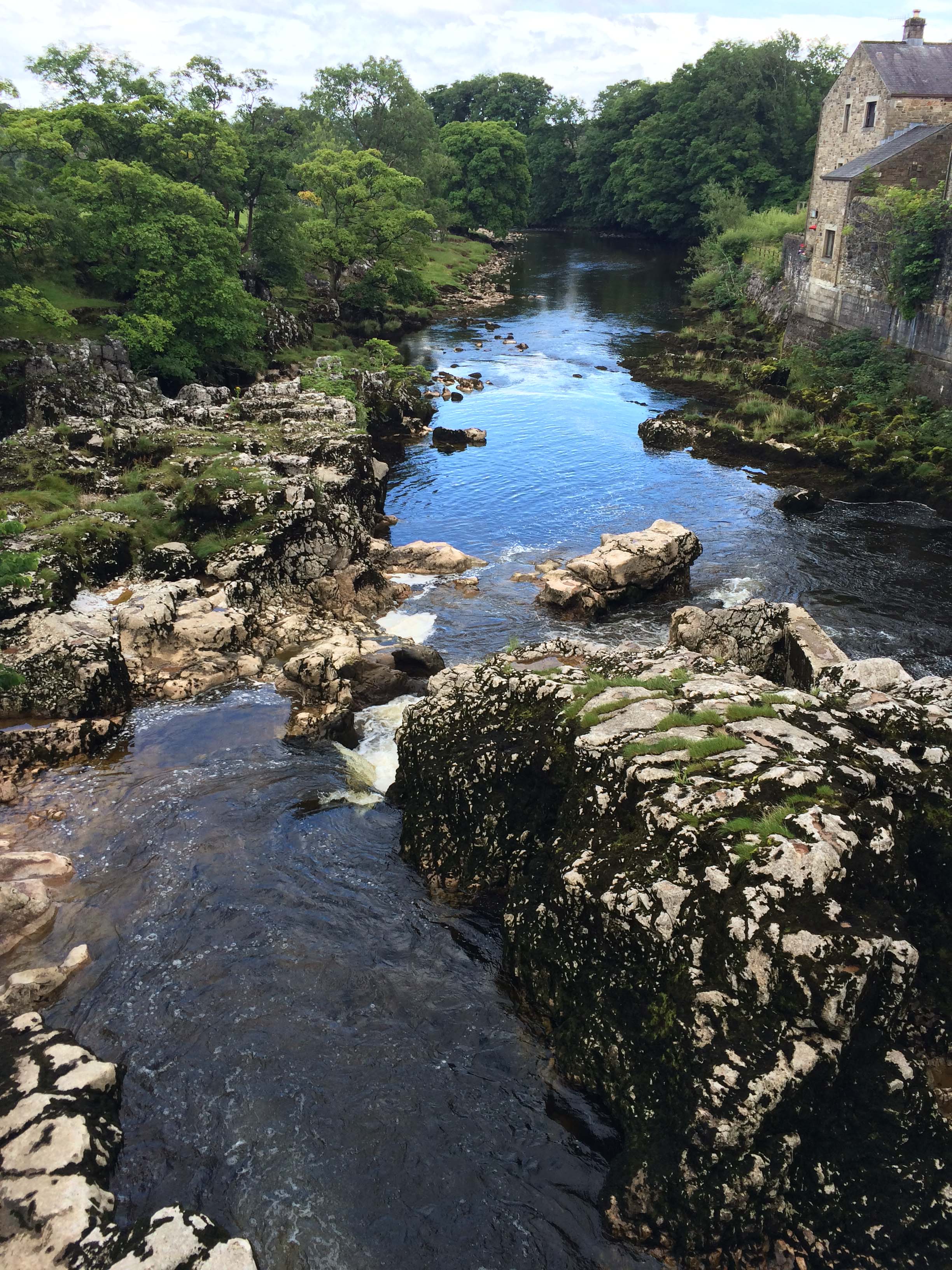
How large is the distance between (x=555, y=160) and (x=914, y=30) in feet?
259

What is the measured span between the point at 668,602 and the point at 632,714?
46.0ft

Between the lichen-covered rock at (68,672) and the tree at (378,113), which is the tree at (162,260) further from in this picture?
the tree at (378,113)

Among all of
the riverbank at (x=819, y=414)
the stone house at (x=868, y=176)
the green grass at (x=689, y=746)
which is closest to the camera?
the green grass at (x=689, y=746)

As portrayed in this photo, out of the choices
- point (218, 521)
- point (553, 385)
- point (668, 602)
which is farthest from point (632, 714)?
point (553, 385)

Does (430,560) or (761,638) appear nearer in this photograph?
(761,638)

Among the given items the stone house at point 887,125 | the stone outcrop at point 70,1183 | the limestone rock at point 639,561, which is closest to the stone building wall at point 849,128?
the stone house at point 887,125

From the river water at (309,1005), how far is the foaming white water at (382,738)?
0.16 meters

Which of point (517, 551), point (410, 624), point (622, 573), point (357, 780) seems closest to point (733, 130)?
point (517, 551)

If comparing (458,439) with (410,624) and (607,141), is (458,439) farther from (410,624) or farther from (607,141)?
(607,141)

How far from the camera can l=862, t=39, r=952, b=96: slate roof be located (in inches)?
1967

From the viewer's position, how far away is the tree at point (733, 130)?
294 ft

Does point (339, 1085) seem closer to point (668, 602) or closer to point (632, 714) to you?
point (632, 714)

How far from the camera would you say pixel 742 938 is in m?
9.14

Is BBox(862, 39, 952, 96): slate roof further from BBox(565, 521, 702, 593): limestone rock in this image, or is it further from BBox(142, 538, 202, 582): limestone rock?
BBox(142, 538, 202, 582): limestone rock
